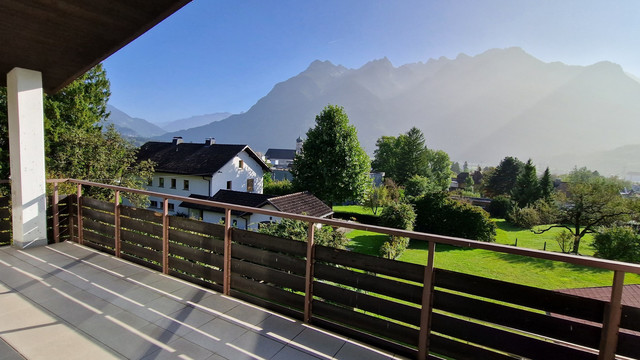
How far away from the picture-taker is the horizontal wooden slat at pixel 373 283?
7.09 feet

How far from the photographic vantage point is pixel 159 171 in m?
23.8

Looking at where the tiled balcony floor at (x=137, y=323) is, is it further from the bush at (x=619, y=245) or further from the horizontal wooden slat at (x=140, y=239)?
the bush at (x=619, y=245)

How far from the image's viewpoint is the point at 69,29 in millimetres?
3402

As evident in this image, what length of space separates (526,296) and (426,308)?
0.61 metres

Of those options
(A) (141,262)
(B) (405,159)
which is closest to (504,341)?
(A) (141,262)

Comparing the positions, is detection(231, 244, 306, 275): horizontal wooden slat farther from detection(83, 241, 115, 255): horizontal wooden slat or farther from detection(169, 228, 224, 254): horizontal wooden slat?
detection(83, 241, 115, 255): horizontal wooden slat

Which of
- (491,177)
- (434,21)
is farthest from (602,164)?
(434,21)

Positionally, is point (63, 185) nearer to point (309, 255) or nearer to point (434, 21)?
point (309, 255)

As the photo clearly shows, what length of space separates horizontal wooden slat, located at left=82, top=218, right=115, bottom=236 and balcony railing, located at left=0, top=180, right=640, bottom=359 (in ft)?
1.54

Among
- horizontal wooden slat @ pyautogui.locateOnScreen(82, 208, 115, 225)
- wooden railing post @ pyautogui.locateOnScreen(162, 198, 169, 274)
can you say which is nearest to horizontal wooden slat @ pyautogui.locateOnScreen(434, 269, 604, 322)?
wooden railing post @ pyautogui.locateOnScreen(162, 198, 169, 274)

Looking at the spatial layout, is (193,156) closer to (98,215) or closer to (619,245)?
(98,215)

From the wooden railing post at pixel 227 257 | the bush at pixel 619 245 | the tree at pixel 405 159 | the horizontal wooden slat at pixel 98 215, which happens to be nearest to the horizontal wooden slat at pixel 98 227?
the horizontal wooden slat at pixel 98 215

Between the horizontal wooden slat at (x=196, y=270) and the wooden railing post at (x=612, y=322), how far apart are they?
3001 millimetres

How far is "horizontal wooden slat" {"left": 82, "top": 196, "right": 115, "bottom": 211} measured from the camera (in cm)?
420
